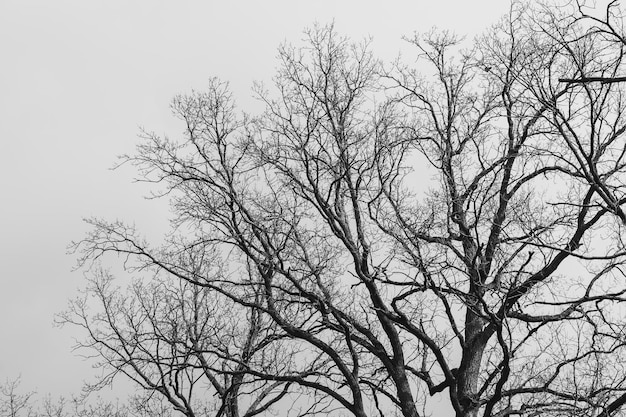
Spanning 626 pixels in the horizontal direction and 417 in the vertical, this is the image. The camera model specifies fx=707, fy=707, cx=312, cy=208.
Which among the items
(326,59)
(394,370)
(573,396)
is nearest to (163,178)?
(326,59)

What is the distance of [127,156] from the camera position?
12898 millimetres

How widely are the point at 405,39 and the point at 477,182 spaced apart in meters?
3.51

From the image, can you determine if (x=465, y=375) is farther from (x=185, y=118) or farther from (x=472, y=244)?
(x=185, y=118)

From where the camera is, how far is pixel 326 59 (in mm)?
13688

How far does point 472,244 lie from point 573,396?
127 inches

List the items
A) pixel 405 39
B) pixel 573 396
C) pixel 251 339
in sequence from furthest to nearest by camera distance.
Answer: pixel 251 339
pixel 405 39
pixel 573 396

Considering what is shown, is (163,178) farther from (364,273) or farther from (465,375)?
(465,375)

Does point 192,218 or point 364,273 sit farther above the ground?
point 192,218

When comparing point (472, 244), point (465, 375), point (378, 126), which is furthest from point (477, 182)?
point (465, 375)

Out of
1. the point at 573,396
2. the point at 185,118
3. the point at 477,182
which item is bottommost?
the point at 573,396

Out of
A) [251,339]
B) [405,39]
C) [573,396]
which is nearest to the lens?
[573,396]

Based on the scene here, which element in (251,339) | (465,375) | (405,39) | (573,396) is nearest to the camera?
(573,396)

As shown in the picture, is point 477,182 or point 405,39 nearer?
point 477,182

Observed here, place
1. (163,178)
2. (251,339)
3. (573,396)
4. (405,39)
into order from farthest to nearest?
(251,339) < (405,39) < (163,178) < (573,396)
